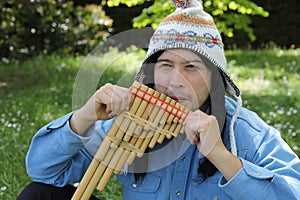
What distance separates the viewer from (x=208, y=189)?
7.84ft

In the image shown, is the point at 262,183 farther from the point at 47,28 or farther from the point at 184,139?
the point at 47,28

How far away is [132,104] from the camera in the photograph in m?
2.22

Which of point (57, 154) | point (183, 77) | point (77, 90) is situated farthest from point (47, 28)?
point (183, 77)

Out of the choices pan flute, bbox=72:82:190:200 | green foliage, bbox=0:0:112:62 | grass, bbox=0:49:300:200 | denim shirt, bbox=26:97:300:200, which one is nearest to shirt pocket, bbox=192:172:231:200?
denim shirt, bbox=26:97:300:200

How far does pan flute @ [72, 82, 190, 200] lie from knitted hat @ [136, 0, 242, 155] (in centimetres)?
26

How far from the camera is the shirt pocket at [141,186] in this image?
2.47m

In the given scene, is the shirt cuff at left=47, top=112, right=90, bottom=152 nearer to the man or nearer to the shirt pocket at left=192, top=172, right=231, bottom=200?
the man

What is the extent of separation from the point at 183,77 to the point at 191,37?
20 cm

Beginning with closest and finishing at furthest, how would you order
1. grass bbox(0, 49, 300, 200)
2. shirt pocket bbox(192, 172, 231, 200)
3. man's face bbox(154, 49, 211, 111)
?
1. man's face bbox(154, 49, 211, 111)
2. shirt pocket bbox(192, 172, 231, 200)
3. grass bbox(0, 49, 300, 200)

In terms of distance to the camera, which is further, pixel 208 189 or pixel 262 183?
pixel 208 189

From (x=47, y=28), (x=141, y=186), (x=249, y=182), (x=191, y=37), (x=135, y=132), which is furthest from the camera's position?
(x=47, y=28)

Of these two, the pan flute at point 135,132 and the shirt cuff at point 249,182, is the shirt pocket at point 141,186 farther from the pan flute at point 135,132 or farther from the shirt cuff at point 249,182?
the shirt cuff at point 249,182

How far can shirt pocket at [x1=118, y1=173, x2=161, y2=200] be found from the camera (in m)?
2.47

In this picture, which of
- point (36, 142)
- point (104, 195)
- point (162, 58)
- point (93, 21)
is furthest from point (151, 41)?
point (93, 21)
